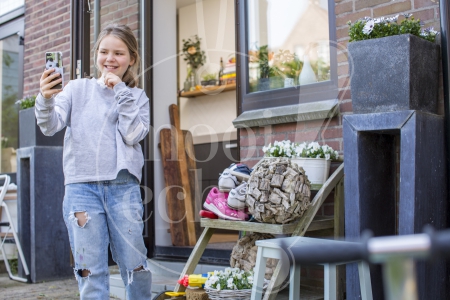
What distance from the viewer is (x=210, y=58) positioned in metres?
6.00

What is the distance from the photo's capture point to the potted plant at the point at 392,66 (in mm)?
2236

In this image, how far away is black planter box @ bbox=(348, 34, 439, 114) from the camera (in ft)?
7.33

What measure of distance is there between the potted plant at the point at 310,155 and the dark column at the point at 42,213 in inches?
80.8

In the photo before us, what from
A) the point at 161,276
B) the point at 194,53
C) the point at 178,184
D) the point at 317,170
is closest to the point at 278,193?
the point at 317,170

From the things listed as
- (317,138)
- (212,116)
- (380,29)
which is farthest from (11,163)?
(380,29)

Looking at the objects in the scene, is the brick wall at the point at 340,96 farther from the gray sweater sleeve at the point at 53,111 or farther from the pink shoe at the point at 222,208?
the gray sweater sleeve at the point at 53,111

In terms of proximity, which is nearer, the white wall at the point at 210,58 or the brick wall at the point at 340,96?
the brick wall at the point at 340,96

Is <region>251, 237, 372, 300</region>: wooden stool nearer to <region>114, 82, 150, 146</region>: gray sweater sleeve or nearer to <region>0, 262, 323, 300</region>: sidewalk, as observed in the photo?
<region>114, 82, 150, 146</region>: gray sweater sleeve

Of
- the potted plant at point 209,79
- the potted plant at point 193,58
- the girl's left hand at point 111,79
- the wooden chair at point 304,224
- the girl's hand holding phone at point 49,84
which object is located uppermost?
the potted plant at point 193,58

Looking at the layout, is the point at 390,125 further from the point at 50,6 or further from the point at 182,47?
the point at 182,47

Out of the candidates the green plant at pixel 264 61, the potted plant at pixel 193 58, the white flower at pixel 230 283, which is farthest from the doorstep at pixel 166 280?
the potted plant at pixel 193 58

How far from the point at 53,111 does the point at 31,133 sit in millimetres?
2304

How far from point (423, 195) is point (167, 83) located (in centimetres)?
256

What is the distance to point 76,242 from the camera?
2146 mm
